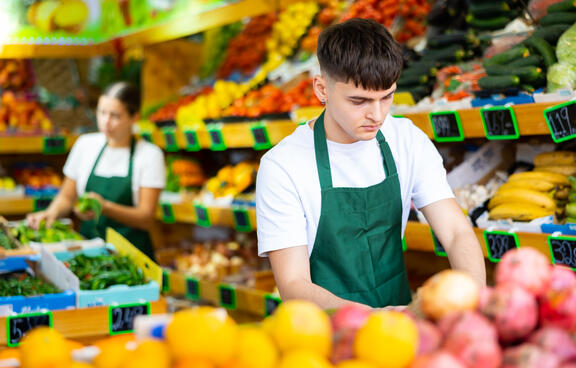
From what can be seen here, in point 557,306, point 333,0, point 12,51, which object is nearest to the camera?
point 557,306

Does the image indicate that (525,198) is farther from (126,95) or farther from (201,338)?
(126,95)

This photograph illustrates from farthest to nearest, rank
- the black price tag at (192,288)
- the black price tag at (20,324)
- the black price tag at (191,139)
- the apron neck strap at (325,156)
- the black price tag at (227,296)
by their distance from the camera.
Answer: the black price tag at (191,139) → the black price tag at (192,288) → the black price tag at (227,296) → the black price tag at (20,324) → the apron neck strap at (325,156)

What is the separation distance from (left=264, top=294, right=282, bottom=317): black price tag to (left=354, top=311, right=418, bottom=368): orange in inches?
110

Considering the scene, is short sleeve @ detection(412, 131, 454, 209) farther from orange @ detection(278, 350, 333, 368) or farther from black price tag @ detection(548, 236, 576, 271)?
orange @ detection(278, 350, 333, 368)

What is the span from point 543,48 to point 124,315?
6.95 feet

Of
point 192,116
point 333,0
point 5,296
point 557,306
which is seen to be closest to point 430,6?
point 333,0

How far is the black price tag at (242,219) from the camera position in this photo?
176 inches

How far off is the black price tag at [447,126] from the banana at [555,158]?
1.50 ft

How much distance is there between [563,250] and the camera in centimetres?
257

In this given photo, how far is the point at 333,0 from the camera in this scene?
496cm

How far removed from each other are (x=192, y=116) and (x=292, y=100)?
3.98 feet

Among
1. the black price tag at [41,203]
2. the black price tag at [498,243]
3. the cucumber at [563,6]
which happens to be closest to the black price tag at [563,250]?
the black price tag at [498,243]

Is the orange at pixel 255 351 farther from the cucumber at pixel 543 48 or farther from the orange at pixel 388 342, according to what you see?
the cucumber at pixel 543 48

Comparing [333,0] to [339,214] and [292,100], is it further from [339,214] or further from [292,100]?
[339,214]
